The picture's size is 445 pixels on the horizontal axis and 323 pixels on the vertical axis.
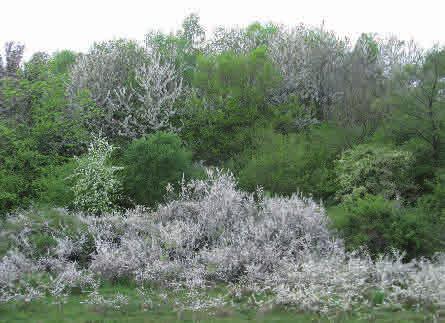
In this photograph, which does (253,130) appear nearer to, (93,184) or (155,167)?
(155,167)

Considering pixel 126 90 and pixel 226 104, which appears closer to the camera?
pixel 226 104

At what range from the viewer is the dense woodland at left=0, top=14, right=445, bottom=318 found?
9.29 metres

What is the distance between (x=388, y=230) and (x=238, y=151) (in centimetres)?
1077

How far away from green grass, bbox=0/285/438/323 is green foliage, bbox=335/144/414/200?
686 centimetres

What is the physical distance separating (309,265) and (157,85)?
14.7 m

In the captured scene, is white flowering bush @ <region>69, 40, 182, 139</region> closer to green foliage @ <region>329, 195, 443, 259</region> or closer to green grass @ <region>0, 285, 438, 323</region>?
green foliage @ <region>329, 195, 443, 259</region>

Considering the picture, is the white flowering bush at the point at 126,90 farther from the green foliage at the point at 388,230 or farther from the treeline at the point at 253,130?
the green foliage at the point at 388,230

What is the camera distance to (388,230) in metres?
9.00

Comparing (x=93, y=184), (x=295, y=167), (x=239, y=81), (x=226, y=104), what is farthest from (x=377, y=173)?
(x=239, y=81)

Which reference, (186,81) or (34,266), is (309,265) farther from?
(186,81)

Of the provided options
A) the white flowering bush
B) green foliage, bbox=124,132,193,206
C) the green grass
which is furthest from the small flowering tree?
the green grass

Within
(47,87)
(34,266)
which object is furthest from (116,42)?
(34,266)

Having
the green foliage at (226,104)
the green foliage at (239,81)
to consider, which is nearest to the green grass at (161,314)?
the green foliage at (226,104)

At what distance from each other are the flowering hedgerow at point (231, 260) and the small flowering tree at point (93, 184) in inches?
128
